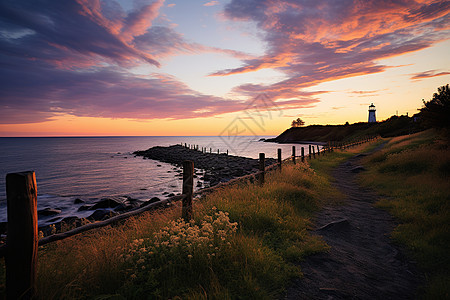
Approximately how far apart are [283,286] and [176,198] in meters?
2.76

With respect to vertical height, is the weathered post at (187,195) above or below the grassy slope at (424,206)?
above

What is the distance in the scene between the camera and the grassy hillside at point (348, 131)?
64.5 metres

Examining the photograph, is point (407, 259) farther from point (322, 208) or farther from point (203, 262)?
point (203, 262)

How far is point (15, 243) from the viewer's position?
255cm

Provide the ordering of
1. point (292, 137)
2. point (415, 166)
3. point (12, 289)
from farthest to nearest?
point (292, 137), point (415, 166), point (12, 289)

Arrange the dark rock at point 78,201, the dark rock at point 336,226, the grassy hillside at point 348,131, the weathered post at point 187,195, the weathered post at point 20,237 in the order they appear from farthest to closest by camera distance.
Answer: the grassy hillside at point 348,131, the dark rock at point 78,201, the dark rock at point 336,226, the weathered post at point 187,195, the weathered post at point 20,237

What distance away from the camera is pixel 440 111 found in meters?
13.3

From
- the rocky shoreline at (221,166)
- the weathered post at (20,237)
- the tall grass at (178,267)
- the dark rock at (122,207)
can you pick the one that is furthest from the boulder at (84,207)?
the weathered post at (20,237)

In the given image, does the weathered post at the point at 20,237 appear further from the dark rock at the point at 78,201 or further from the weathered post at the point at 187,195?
the dark rock at the point at 78,201

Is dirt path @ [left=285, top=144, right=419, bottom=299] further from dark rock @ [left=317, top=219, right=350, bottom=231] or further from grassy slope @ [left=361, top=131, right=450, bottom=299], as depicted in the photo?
grassy slope @ [left=361, top=131, right=450, bottom=299]

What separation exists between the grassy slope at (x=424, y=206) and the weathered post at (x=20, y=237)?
5.33m

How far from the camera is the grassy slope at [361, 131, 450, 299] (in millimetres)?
3875

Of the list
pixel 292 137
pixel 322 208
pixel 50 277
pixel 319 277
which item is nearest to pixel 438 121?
pixel 322 208

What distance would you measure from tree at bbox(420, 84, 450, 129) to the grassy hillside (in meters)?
51.8
